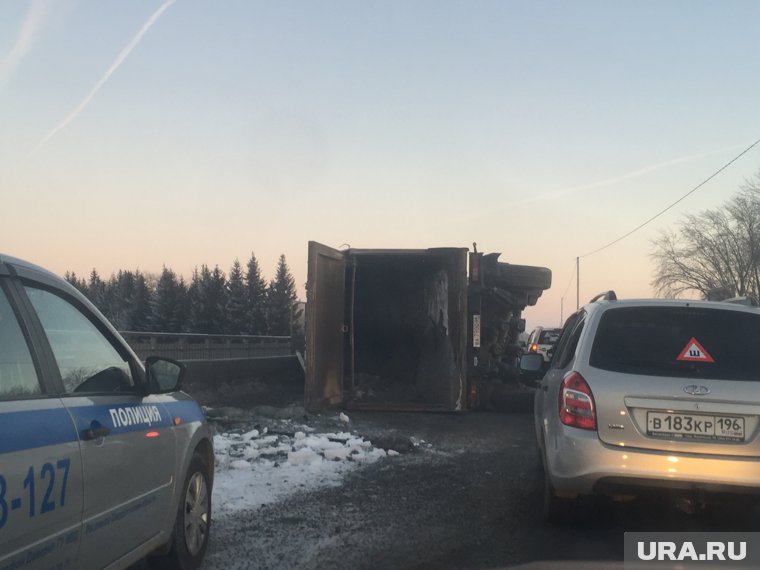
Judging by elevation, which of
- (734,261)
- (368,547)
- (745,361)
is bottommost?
(368,547)

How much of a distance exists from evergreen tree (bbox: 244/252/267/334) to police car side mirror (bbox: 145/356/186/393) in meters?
75.0

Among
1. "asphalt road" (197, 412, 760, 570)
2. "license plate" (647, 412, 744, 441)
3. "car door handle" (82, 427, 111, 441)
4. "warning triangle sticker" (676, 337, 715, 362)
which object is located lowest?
"asphalt road" (197, 412, 760, 570)

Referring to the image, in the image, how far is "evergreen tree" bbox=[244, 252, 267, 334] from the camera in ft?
260

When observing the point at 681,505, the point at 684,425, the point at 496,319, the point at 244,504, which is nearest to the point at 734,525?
the point at 681,505

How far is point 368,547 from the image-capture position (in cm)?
546

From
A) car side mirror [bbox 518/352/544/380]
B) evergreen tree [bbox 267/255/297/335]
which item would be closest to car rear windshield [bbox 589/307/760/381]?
car side mirror [bbox 518/352/544/380]

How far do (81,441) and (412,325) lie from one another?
11.3 meters

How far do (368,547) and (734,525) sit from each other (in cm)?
276

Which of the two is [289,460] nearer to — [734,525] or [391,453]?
[391,453]

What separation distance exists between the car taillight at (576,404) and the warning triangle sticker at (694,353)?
677 millimetres

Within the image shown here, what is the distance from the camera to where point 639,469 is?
16.5 ft

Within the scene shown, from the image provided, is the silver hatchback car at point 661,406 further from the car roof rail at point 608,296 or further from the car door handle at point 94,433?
the car door handle at point 94,433

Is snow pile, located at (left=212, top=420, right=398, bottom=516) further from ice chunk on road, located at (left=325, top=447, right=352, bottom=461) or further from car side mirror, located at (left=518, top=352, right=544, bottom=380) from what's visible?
car side mirror, located at (left=518, top=352, right=544, bottom=380)

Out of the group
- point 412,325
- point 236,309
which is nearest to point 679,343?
point 412,325
